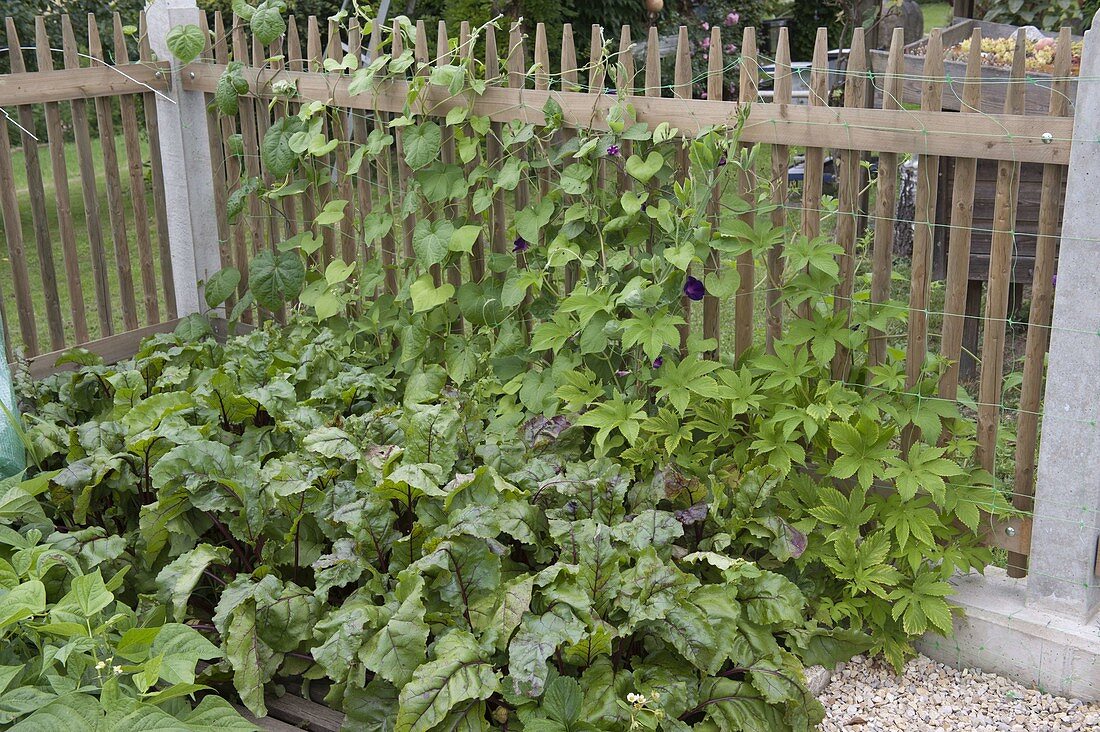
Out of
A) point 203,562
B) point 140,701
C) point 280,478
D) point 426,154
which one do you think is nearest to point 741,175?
point 426,154

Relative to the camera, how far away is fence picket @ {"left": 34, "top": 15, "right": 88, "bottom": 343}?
14.4 feet

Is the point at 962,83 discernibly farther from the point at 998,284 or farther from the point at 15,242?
the point at 15,242

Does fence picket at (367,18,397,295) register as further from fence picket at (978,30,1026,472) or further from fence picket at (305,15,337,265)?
fence picket at (978,30,1026,472)

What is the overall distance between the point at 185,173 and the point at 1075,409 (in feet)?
12.5

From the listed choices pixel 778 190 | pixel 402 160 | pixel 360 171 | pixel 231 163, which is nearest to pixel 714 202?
pixel 778 190

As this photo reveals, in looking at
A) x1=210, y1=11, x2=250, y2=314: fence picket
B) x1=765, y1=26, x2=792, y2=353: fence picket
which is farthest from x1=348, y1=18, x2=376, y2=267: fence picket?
x1=765, y1=26, x2=792, y2=353: fence picket

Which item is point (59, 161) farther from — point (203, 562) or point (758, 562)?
point (758, 562)

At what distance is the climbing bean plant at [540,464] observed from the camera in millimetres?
2775

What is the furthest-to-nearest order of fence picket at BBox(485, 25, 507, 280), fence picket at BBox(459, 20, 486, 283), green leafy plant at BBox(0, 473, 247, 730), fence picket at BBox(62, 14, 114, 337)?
fence picket at BBox(62, 14, 114, 337), fence picket at BBox(459, 20, 486, 283), fence picket at BBox(485, 25, 507, 280), green leafy plant at BBox(0, 473, 247, 730)

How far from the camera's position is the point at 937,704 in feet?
10.3

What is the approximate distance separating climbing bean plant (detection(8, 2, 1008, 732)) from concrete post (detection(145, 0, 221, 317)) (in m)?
0.81

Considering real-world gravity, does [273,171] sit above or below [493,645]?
above

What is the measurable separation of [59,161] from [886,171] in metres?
3.28

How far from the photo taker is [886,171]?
322cm
